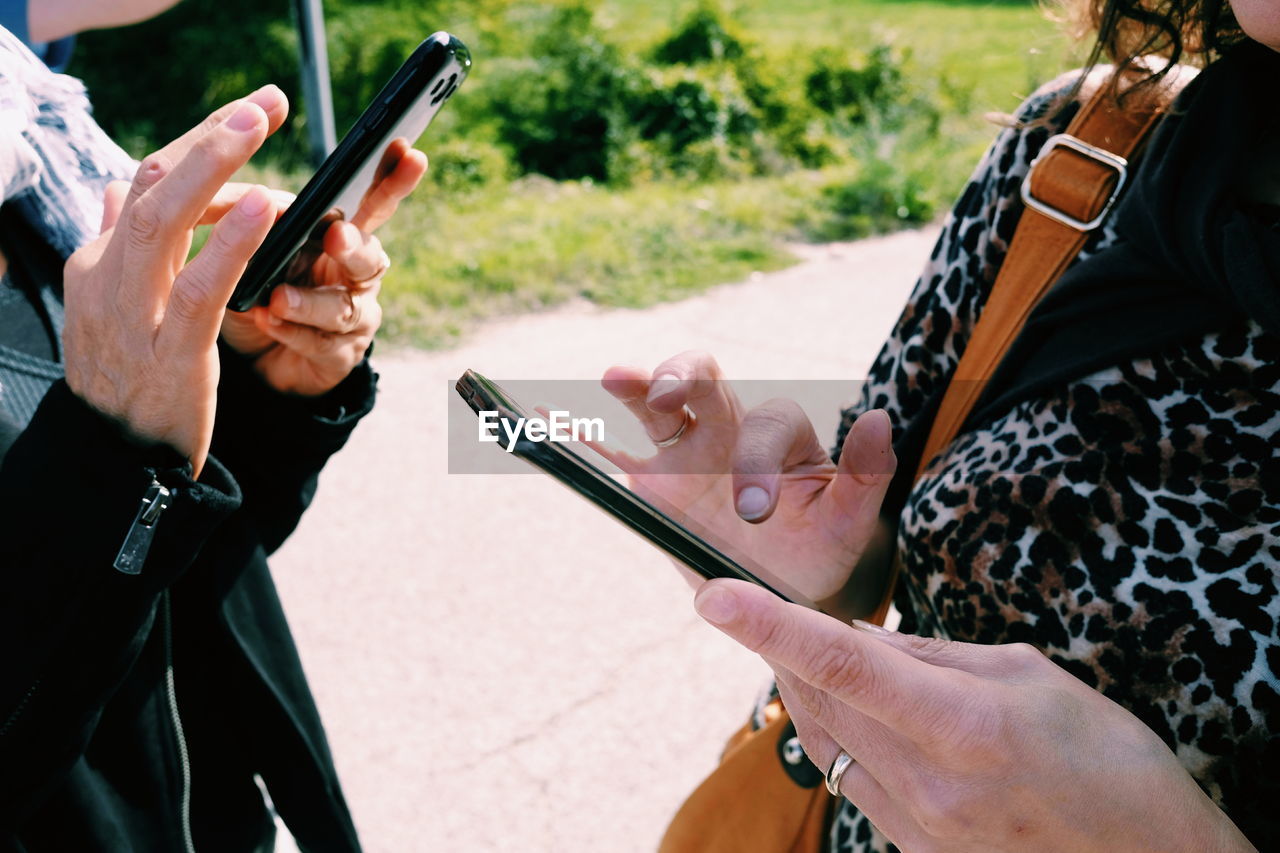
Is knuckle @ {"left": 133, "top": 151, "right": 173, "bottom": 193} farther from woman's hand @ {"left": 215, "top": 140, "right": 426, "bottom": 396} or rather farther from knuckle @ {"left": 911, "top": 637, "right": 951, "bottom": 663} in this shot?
knuckle @ {"left": 911, "top": 637, "right": 951, "bottom": 663}

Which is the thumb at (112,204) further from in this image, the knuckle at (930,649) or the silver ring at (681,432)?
the knuckle at (930,649)

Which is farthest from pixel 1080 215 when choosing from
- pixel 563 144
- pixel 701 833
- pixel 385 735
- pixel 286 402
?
pixel 563 144

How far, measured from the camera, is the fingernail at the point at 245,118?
94 centimetres

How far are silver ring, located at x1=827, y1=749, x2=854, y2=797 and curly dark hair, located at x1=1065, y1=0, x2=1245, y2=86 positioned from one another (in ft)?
2.87

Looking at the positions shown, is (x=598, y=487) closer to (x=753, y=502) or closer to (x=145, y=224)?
(x=753, y=502)

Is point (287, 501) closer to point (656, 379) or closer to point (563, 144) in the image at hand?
point (656, 379)

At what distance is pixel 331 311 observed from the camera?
4.28 feet

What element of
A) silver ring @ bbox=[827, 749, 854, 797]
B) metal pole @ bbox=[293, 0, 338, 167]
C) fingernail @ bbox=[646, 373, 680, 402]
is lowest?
metal pole @ bbox=[293, 0, 338, 167]

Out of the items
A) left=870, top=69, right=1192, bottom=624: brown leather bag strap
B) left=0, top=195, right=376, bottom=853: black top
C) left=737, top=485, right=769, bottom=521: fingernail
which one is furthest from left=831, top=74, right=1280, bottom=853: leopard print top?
left=0, top=195, right=376, bottom=853: black top

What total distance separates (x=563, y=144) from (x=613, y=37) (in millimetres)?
2347

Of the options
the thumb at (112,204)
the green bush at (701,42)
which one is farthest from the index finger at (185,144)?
the green bush at (701,42)

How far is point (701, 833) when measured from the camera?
1.38m

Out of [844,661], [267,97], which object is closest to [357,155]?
[267,97]

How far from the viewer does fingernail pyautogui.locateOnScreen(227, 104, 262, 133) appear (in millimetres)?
945
